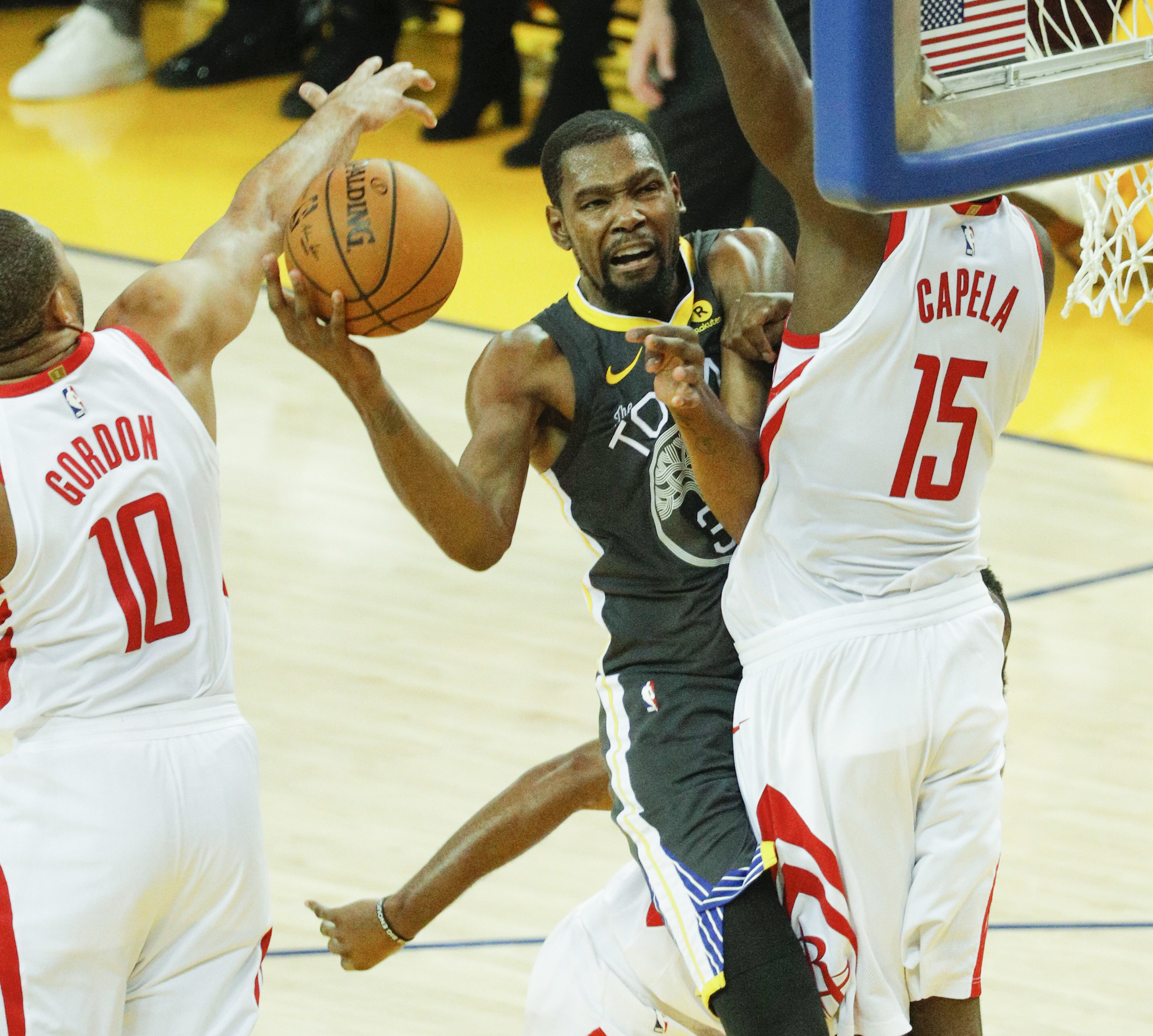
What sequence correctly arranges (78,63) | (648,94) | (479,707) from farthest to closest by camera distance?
(78,63)
(648,94)
(479,707)

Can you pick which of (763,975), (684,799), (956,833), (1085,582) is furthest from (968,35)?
(1085,582)

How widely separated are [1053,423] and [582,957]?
172 inches

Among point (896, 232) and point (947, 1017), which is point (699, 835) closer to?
point (947, 1017)

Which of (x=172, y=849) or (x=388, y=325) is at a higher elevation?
(x=388, y=325)

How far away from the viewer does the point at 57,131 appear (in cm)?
1036

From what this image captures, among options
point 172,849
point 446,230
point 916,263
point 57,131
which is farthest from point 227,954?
point 57,131

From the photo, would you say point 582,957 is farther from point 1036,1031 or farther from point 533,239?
point 533,239

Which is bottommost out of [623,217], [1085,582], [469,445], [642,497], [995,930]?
[1085,582]

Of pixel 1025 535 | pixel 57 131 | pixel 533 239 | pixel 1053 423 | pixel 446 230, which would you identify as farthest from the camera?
pixel 57 131

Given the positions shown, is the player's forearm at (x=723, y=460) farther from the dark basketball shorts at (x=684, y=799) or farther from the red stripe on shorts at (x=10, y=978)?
the red stripe on shorts at (x=10, y=978)

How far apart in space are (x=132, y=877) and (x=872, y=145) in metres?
1.68

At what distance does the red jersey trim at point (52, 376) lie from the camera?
3092 millimetres

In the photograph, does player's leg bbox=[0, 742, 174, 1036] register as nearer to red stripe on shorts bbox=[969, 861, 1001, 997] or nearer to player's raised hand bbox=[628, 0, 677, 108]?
red stripe on shorts bbox=[969, 861, 1001, 997]

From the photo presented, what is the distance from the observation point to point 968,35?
8.71 ft
